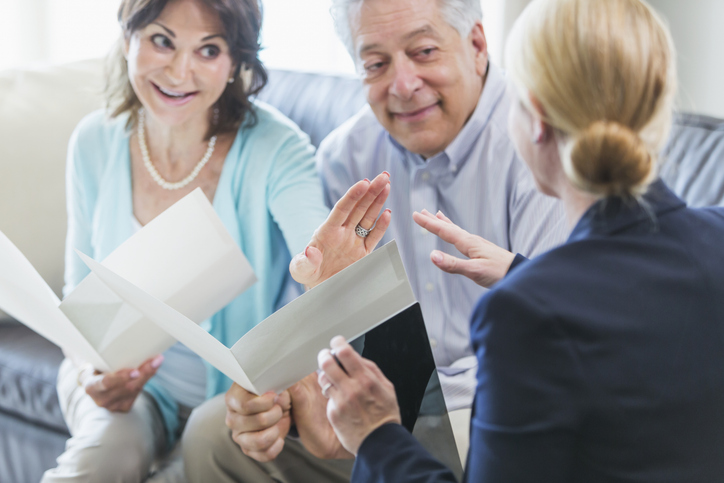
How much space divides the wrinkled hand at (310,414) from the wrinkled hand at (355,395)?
0.27m

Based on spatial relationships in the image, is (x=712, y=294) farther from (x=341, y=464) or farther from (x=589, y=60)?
(x=341, y=464)

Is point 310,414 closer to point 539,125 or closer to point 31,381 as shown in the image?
point 539,125

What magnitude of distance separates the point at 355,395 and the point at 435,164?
715 millimetres

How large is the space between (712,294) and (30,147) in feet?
5.69

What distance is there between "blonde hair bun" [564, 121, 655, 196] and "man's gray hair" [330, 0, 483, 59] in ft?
2.26

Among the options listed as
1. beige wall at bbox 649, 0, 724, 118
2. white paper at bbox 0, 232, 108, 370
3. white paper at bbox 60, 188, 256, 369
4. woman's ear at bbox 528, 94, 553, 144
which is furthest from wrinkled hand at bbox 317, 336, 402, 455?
beige wall at bbox 649, 0, 724, 118

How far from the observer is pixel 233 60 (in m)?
1.40

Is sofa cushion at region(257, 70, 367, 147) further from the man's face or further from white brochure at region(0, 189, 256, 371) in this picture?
white brochure at region(0, 189, 256, 371)

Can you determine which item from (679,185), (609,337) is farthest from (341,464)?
(679,185)

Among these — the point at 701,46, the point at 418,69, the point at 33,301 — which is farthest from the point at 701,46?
the point at 33,301

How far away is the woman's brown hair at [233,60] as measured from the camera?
130cm

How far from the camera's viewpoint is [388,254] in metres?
0.76

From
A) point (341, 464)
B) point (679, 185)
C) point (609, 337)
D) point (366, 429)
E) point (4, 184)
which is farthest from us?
point (4, 184)

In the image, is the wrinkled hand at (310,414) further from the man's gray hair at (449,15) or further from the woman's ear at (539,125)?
the man's gray hair at (449,15)
